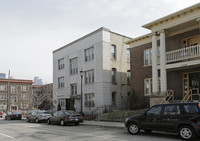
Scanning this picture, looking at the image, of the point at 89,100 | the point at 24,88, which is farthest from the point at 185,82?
the point at 24,88

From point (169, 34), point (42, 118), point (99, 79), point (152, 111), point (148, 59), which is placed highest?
point (169, 34)

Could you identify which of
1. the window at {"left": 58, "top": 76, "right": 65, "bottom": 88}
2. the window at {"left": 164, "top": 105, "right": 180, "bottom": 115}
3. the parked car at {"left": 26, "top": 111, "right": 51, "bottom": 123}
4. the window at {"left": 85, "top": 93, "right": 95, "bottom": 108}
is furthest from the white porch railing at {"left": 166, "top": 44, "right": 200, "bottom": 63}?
the window at {"left": 58, "top": 76, "right": 65, "bottom": 88}

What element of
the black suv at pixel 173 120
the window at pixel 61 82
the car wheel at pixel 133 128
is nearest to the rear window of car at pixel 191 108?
the black suv at pixel 173 120

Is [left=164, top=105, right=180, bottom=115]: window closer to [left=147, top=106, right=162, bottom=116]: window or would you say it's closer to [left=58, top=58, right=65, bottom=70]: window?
[left=147, top=106, right=162, bottom=116]: window

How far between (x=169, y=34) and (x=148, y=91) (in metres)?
6.68

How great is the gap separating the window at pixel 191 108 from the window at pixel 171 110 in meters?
0.40

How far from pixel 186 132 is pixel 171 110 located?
51.5 inches

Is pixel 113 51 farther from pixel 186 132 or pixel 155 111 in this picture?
pixel 186 132

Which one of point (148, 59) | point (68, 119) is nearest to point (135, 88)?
point (148, 59)

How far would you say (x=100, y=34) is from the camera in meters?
30.1

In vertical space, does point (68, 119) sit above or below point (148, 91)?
below

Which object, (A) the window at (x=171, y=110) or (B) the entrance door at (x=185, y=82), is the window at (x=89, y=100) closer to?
(B) the entrance door at (x=185, y=82)

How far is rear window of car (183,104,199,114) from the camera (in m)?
10.7

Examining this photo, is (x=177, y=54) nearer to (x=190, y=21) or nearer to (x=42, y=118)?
(x=190, y=21)
